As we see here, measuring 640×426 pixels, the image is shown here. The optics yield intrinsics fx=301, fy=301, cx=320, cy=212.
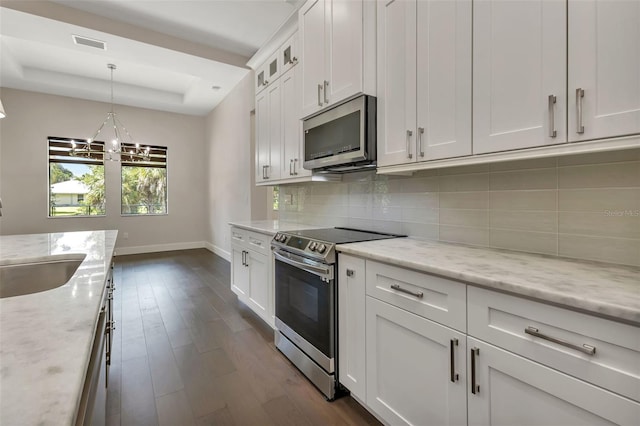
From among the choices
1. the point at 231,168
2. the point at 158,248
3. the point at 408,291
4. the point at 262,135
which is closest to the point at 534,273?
the point at 408,291

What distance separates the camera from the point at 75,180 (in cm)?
582

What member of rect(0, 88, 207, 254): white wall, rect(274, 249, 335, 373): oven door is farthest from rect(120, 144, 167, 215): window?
rect(274, 249, 335, 373): oven door

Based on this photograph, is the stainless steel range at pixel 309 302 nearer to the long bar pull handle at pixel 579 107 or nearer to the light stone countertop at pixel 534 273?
the light stone countertop at pixel 534 273

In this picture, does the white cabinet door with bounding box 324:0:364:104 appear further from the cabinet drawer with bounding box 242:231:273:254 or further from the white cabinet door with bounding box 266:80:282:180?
the cabinet drawer with bounding box 242:231:273:254

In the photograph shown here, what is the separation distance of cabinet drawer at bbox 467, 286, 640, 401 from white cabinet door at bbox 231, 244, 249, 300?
7.62 ft

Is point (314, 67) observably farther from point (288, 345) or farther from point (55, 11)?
point (55, 11)

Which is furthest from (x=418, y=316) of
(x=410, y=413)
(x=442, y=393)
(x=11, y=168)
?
(x=11, y=168)

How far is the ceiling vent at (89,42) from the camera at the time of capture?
139 inches

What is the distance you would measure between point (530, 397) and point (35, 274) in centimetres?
208

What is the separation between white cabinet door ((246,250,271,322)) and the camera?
260 cm

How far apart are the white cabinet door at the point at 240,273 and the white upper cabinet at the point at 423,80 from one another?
1.86 metres

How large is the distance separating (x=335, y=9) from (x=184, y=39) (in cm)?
268

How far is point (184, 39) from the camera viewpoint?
388 cm

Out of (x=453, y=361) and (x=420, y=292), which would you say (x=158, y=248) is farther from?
(x=453, y=361)
